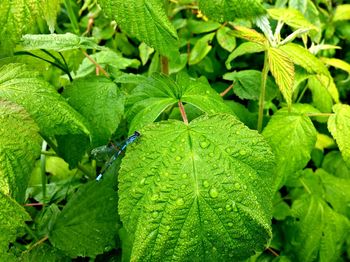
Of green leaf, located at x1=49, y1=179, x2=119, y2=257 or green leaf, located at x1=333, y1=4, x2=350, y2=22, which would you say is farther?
green leaf, located at x1=333, y1=4, x2=350, y2=22

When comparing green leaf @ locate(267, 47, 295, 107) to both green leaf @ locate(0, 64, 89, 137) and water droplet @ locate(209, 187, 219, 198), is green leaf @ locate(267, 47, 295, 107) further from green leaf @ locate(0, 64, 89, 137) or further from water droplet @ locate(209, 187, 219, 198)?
green leaf @ locate(0, 64, 89, 137)

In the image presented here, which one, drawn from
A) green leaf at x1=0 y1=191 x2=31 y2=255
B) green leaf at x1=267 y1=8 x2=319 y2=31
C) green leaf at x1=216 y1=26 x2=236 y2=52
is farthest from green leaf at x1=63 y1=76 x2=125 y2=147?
green leaf at x1=216 y1=26 x2=236 y2=52

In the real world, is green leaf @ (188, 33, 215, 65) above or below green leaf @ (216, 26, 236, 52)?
below

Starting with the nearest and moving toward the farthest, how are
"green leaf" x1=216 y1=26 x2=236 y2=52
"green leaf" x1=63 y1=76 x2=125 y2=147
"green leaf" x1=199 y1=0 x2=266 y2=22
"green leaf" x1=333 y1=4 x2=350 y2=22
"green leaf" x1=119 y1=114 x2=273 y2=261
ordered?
"green leaf" x1=119 y1=114 x2=273 y2=261, "green leaf" x1=199 y1=0 x2=266 y2=22, "green leaf" x1=63 y1=76 x2=125 y2=147, "green leaf" x1=216 y1=26 x2=236 y2=52, "green leaf" x1=333 y1=4 x2=350 y2=22

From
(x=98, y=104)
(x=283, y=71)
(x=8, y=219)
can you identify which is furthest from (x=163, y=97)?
(x=8, y=219)

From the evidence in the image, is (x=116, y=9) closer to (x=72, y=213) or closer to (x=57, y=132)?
(x=57, y=132)

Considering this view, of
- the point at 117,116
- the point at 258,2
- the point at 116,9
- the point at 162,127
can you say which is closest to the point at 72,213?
the point at 117,116
